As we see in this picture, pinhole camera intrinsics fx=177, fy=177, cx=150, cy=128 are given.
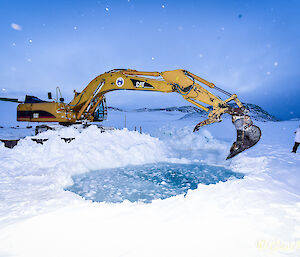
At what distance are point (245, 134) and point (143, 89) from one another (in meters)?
3.77

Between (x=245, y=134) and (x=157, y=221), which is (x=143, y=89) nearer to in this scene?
(x=245, y=134)

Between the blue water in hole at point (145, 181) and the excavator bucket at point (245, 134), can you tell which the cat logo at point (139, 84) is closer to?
the blue water in hole at point (145, 181)

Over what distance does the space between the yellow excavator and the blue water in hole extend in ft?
3.80

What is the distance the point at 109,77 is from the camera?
7.01 metres

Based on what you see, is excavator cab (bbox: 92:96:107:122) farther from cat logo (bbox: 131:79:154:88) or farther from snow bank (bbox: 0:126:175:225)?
cat logo (bbox: 131:79:154:88)

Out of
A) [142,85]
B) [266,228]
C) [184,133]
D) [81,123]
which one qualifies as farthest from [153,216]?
[184,133]

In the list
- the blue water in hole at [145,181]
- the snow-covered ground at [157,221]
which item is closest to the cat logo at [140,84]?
the blue water in hole at [145,181]

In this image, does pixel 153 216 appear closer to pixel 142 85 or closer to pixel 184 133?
pixel 142 85

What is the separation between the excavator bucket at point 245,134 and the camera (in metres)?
5.27

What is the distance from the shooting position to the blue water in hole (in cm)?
375

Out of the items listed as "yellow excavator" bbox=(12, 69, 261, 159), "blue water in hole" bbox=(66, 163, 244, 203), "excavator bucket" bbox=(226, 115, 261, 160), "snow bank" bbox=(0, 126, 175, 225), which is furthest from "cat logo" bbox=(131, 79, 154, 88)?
"excavator bucket" bbox=(226, 115, 261, 160)

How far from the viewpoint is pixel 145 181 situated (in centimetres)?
463

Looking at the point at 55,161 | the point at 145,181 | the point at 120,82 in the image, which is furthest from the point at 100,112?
the point at 145,181

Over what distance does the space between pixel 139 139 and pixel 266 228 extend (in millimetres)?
6552
